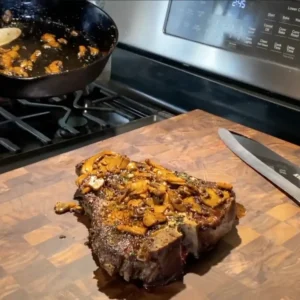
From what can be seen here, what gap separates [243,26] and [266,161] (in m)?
0.30

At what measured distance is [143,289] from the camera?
0.61 metres

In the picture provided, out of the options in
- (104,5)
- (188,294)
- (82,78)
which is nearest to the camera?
(188,294)

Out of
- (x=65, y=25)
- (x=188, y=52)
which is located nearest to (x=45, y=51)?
(x=65, y=25)

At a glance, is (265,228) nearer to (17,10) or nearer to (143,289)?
(143,289)

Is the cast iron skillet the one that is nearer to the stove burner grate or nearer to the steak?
the stove burner grate

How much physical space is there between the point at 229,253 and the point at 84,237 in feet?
0.62

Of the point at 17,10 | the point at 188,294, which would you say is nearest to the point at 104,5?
the point at 17,10

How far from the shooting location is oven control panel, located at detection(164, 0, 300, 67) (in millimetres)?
972

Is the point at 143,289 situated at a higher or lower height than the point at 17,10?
lower

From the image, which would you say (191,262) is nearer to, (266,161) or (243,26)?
(266,161)

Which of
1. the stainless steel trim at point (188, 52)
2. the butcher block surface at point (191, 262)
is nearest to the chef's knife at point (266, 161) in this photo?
the butcher block surface at point (191, 262)

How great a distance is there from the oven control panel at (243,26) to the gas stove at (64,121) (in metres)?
0.19

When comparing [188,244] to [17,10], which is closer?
[188,244]

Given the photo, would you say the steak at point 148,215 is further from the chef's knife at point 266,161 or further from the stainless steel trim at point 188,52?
the stainless steel trim at point 188,52
